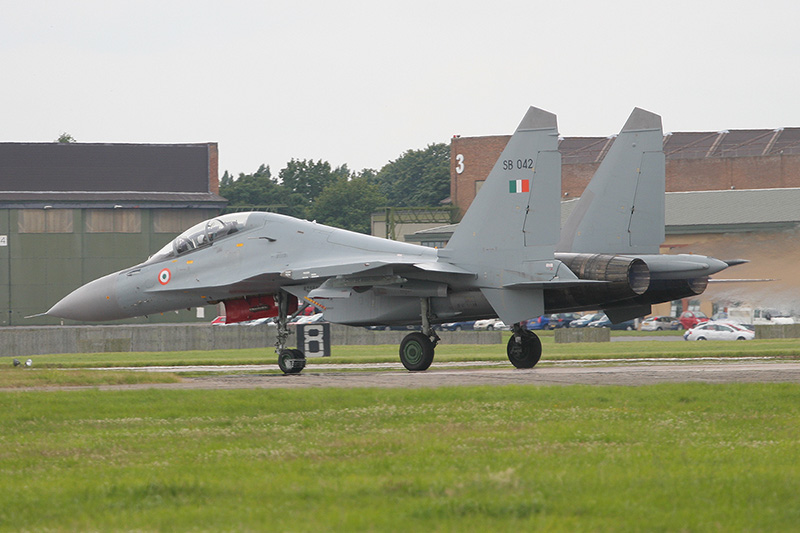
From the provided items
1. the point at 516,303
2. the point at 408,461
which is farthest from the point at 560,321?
the point at 408,461

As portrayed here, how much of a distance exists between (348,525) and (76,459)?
401cm

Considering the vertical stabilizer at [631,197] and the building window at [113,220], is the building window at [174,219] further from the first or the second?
the vertical stabilizer at [631,197]

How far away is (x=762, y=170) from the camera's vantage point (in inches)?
3275

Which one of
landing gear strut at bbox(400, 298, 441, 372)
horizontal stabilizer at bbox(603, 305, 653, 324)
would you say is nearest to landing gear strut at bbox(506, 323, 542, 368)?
horizontal stabilizer at bbox(603, 305, 653, 324)

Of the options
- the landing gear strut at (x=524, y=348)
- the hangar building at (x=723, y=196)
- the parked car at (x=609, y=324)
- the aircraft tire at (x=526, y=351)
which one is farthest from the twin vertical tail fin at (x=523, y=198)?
the parked car at (x=609, y=324)

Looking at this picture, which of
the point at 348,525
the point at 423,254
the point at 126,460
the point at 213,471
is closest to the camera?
the point at 348,525

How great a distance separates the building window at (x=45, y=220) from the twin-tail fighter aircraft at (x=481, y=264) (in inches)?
2164

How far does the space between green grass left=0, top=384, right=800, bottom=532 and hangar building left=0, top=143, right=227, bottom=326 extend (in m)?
65.4

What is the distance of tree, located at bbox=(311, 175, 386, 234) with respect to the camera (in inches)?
4958

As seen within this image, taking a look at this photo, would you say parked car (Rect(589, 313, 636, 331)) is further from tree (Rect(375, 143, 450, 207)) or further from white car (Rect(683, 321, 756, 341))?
tree (Rect(375, 143, 450, 207))

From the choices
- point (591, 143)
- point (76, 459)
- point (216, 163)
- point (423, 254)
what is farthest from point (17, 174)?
point (76, 459)

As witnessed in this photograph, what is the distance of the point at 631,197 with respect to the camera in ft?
77.0

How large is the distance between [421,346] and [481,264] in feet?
7.27

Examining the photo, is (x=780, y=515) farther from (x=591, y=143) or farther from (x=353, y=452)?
(x=591, y=143)
